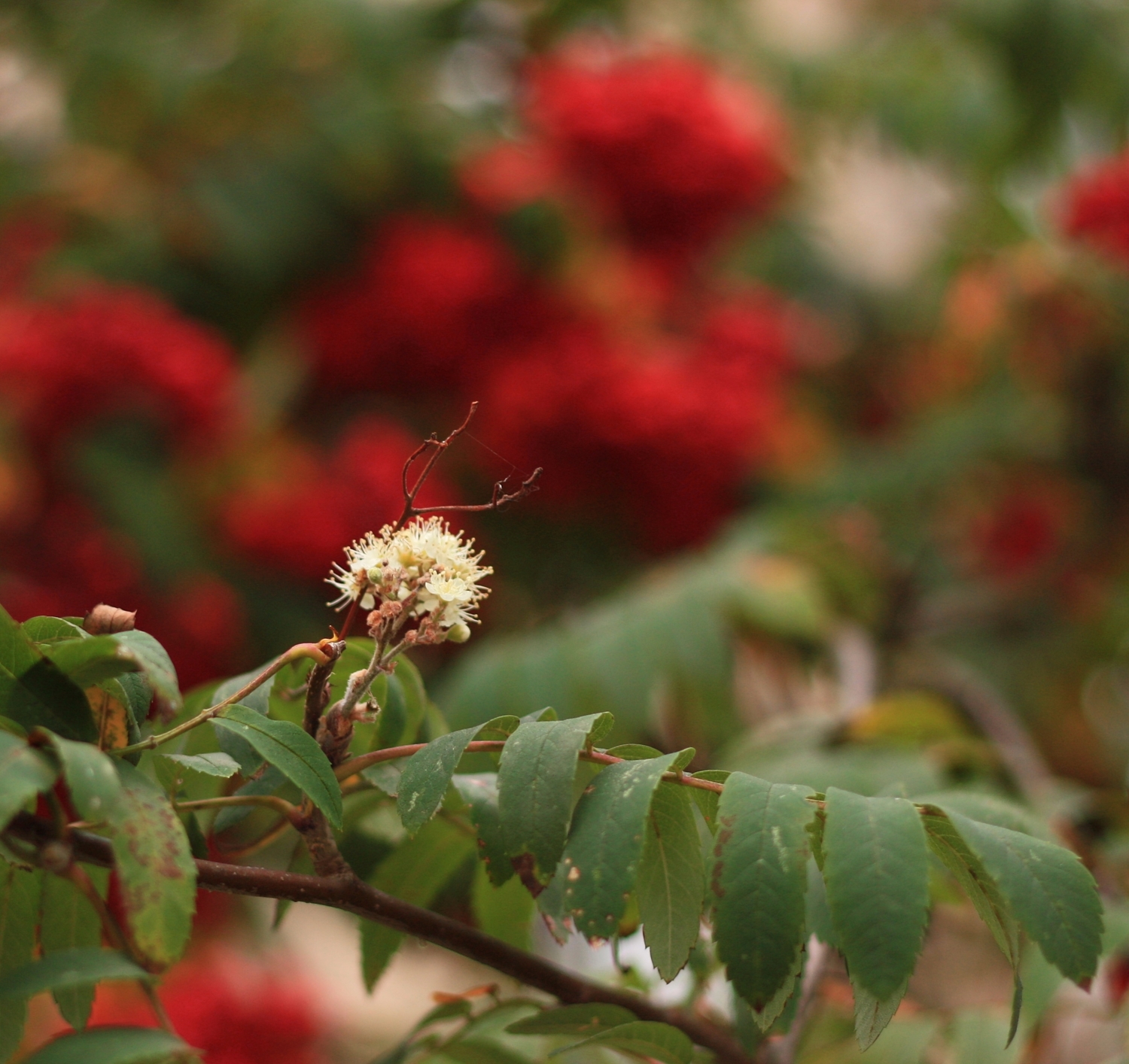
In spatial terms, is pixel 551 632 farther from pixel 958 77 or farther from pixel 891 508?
pixel 958 77

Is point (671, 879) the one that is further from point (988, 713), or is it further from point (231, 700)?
point (988, 713)

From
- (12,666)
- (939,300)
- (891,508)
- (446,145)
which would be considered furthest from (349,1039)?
(12,666)

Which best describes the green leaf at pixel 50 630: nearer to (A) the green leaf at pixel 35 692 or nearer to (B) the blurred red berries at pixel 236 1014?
(A) the green leaf at pixel 35 692

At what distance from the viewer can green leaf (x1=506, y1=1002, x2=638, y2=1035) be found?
0.45m

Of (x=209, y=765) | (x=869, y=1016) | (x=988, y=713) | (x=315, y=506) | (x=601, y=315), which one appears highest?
(x=601, y=315)

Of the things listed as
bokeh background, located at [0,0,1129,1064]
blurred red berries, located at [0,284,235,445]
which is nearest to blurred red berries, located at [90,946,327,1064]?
bokeh background, located at [0,0,1129,1064]

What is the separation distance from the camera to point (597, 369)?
4.38 feet

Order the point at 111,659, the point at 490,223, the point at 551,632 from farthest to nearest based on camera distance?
the point at 490,223, the point at 551,632, the point at 111,659

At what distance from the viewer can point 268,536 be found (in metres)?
1.25

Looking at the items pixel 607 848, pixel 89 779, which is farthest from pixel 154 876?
pixel 607 848

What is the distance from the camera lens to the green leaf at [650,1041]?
44 centimetres

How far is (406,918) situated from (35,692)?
15 cm

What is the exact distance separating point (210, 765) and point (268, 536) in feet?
2.88

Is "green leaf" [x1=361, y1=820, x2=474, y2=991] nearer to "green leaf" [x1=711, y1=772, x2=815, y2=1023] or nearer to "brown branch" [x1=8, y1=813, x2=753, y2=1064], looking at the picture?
"brown branch" [x1=8, y1=813, x2=753, y2=1064]
